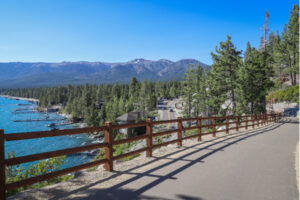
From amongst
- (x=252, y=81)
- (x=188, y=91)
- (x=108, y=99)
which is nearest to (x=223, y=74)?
(x=252, y=81)

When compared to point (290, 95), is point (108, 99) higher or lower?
higher

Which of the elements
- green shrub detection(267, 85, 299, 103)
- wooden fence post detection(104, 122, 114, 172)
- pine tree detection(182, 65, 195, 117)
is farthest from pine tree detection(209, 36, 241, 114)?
wooden fence post detection(104, 122, 114, 172)

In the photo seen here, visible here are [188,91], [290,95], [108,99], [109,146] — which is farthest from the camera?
[108,99]

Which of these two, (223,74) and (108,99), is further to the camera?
(108,99)

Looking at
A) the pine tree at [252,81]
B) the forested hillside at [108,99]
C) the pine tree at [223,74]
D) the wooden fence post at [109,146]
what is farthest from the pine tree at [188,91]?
the wooden fence post at [109,146]

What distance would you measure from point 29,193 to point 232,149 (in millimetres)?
7423

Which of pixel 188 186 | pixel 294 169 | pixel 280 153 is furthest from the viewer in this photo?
pixel 280 153

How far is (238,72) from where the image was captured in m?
27.3

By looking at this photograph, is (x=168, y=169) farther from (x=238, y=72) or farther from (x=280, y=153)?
(x=238, y=72)

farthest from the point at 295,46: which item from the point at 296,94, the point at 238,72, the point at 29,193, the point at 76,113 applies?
the point at 76,113

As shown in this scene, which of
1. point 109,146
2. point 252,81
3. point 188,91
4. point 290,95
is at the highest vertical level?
point 252,81

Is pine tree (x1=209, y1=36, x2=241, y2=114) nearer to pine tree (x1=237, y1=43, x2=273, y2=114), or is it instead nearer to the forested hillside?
pine tree (x1=237, y1=43, x2=273, y2=114)

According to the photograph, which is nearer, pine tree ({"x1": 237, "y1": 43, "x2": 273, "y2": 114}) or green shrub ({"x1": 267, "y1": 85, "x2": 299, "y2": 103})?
pine tree ({"x1": 237, "y1": 43, "x2": 273, "y2": 114})

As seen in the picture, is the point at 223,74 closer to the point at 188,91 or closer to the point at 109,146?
the point at 188,91
